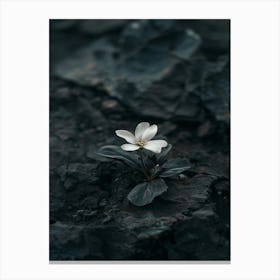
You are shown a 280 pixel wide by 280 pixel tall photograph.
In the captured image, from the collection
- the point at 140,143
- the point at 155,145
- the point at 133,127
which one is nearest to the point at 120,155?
the point at 140,143

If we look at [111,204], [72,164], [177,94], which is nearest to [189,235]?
[111,204]

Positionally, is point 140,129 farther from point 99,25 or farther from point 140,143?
point 99,25

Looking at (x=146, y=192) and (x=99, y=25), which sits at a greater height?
(x=99, y=25)

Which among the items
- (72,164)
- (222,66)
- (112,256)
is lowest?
(112,256)

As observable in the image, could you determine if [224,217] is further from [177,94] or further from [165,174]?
[177,94]

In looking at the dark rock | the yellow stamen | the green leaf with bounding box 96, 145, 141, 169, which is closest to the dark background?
the dark rock

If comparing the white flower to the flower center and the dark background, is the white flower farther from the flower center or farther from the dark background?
the dark background

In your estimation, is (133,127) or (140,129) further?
(133,127)
